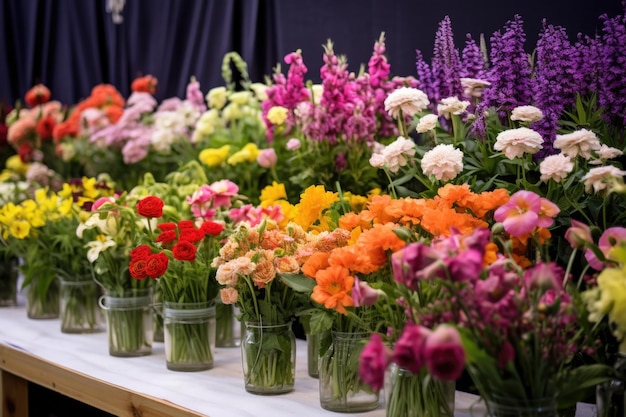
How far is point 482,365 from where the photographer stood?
0.99 metres

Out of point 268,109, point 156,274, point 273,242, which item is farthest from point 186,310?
point 268,109

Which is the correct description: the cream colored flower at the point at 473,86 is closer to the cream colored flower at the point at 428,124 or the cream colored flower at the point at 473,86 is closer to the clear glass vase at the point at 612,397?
the cream colored flower at the point at 428,124

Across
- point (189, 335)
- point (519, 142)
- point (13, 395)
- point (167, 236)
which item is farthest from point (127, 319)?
point (519, 142)

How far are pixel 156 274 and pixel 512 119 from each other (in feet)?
2.24

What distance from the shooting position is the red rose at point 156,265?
4.91 ft

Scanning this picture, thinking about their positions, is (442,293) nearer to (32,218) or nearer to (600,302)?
(600,302)

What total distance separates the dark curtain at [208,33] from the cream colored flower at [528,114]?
18 cm

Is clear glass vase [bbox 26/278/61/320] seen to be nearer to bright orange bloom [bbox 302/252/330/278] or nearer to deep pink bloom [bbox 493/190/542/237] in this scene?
bright orange bloom [bbox 302/252/330/278]

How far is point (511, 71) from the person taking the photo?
1478 mm

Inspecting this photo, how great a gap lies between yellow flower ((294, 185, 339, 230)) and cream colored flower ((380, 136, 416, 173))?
128 millimetres

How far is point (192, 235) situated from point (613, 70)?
80 cm

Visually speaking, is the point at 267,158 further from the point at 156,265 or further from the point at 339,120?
the point at 156,265

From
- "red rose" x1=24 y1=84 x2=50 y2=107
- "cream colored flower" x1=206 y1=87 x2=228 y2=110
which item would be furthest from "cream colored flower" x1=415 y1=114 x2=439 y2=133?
"red rose" x1=24 y1=84 x2=50 y2=107

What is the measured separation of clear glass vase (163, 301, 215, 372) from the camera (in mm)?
1657
